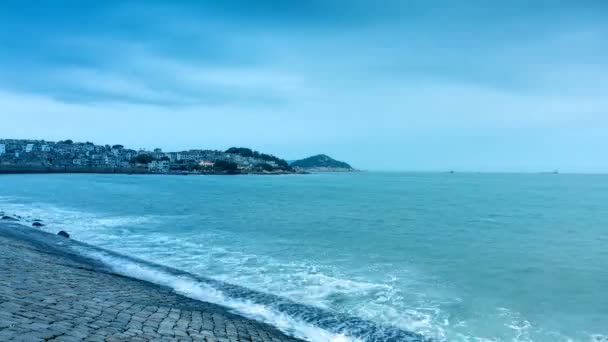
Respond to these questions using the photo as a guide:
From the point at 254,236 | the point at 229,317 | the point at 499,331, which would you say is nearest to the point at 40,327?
the point at 229,317

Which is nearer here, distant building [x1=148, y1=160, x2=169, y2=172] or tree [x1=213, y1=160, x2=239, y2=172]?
distant building [x1=148, y1=160, x2=169, y2=172]

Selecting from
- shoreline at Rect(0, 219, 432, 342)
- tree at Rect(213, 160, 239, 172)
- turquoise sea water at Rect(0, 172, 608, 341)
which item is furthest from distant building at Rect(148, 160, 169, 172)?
shoreline at Rect(0, 219, 432, 342)

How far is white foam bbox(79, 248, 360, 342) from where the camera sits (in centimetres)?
992

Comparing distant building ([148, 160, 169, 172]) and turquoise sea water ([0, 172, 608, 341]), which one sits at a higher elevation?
distant building ([148, 160, 169, 172])

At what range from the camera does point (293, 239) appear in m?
24.0

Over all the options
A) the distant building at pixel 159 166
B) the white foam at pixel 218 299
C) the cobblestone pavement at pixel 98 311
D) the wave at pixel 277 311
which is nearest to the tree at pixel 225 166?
the distant building at pixel 159 166

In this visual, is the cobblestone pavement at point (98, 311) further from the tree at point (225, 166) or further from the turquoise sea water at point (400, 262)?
the tree at point (225, 166)

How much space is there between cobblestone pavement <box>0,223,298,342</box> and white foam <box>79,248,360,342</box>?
53 cm

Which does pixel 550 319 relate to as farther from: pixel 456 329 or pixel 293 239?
pixel 293 239

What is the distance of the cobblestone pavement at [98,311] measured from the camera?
22.9 ft

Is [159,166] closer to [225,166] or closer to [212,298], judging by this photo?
[225,166]

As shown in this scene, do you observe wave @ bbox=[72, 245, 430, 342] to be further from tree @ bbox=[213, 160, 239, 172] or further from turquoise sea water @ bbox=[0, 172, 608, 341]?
tree @ bbox=[213, 160, 239, 172]

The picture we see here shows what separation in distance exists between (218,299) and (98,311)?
4.28m

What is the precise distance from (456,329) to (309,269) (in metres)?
7.06
